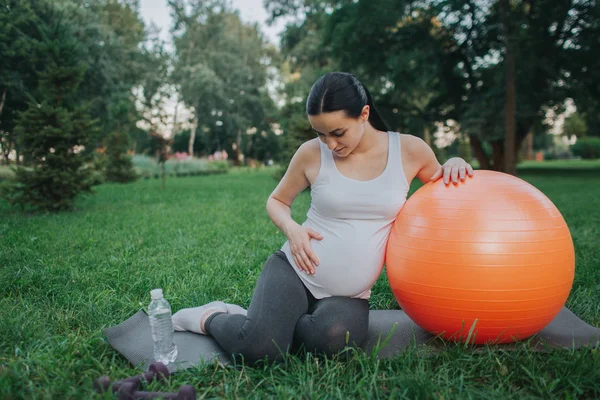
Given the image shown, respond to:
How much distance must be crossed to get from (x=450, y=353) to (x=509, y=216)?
81 centimetres

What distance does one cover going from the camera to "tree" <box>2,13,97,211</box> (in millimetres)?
7785

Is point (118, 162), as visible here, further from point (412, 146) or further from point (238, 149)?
point (238, 149)

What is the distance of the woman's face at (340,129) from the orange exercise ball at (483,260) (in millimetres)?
539

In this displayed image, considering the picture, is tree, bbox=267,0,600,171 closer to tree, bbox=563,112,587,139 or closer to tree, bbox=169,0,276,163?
tree, bbox=169,0,276,163

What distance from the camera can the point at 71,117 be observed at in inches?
322

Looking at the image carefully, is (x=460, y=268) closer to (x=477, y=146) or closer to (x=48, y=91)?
(x=48, y=91)

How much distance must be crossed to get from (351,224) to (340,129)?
53 centimetres

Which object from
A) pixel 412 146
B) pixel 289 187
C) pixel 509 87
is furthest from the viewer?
pixel 509 87

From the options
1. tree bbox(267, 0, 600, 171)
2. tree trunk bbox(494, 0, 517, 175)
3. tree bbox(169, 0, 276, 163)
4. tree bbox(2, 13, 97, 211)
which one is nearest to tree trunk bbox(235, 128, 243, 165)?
tree bbox(169, 0, 276, 163)

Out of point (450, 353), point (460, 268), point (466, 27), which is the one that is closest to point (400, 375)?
point (450, 353)

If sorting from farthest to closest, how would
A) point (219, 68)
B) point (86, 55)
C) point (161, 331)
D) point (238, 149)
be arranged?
point (238, 149), point (219, 68), point (86, 55), point (161, 331)

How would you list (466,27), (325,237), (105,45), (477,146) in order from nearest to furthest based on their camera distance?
(325,237) → (466,27) → (477,146) → (105,45)

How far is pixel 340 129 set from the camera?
2.28 meters

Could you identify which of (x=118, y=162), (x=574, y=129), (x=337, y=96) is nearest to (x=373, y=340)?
(x=337, y=96)
